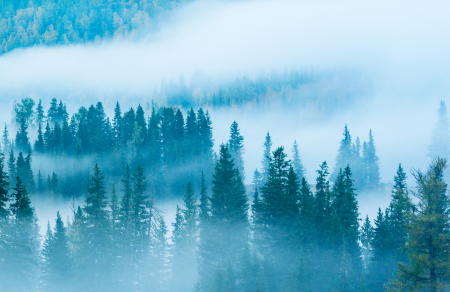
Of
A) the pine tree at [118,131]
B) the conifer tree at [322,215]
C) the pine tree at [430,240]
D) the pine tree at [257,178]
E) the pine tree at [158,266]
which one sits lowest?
the pine tree at [158,266]

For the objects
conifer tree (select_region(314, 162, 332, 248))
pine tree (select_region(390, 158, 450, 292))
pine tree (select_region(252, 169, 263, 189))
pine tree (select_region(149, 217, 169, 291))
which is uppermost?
pine tree (select_region(390, 158, 450, 292))

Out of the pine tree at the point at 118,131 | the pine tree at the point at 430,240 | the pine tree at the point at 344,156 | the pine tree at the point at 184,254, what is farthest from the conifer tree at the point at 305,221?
the pine tree at the point at 118,131

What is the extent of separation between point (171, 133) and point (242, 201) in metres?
66.5

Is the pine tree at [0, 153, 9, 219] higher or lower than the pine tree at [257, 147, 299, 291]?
higher

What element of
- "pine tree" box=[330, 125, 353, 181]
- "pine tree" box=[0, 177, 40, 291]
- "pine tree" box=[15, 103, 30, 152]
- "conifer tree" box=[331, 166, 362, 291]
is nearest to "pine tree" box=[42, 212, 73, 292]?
"pine tree" box=[0, 177, 40, 291]

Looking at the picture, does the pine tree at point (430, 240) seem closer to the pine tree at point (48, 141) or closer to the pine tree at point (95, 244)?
the pine tree at point (95, 244)

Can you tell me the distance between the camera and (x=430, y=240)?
2664cm

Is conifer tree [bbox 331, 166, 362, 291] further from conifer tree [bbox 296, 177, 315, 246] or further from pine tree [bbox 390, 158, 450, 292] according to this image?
pine tree [bbox 390, 158, 450, 292]

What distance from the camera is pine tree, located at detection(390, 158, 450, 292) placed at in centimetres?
2609

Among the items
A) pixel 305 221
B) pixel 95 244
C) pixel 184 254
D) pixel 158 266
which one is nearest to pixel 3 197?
pixel 95 244

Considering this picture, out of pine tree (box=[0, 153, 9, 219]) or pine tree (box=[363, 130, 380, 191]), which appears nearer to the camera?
pine tree (box=[0, 153, 9, 219])

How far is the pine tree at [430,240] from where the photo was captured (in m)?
26.1

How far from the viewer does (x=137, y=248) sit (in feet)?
187

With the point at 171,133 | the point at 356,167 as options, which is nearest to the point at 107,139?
the point at 171,133
